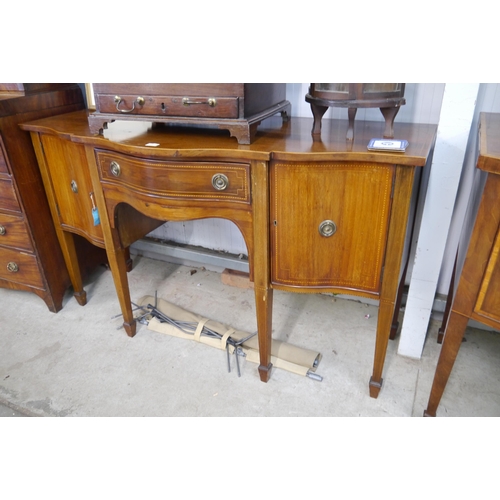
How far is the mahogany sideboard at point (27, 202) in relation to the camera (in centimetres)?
161

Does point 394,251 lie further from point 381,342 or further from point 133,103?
point 133,103

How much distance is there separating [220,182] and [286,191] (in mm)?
193

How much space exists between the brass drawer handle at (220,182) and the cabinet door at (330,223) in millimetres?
136

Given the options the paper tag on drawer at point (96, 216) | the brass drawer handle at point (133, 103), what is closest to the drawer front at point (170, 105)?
the brass drawer handle at point (133, 103)

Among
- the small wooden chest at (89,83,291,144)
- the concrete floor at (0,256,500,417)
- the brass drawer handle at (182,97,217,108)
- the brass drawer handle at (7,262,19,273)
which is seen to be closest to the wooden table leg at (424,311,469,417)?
the concrete floor at (0,256,500,417)

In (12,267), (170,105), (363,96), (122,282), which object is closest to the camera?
(363,96)

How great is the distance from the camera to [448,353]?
122 cm

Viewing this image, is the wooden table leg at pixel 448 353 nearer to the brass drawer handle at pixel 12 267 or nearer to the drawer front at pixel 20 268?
the drawer front at pixel 20 268

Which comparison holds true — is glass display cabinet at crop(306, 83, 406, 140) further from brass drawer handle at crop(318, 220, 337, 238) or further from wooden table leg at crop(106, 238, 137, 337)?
wooden table leg at crop(106, 238, 137, 337)

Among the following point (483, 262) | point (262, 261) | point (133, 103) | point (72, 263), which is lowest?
point (72, 263)

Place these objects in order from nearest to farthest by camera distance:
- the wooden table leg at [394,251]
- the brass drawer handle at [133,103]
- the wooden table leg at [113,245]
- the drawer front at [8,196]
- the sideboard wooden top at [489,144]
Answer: the sideboard wooden top at [489,144]
the wooden table leg at [394,251]
the brass drawer handle at [133,103]
the wooden table leg at [113,245]
the drawer front at [8,196]

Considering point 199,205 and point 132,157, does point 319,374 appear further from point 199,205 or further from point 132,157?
point 132,157

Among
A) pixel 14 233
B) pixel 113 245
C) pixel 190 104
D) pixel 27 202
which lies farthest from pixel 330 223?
pixel 14 233

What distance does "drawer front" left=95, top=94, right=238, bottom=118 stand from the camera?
1.22 metres
